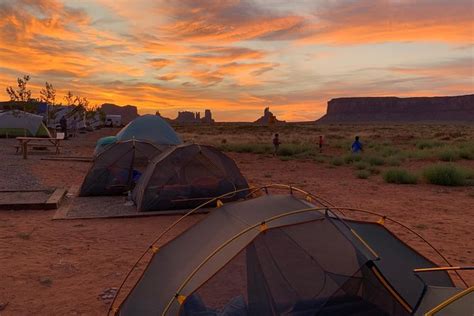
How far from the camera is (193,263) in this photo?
4688 mm

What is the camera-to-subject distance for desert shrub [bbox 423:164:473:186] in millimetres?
16109

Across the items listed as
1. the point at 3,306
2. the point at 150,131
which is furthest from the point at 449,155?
the point at 3,306

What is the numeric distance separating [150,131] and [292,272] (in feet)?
48.5

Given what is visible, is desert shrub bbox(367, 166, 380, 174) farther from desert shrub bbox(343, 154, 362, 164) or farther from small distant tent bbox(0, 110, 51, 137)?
small distant tent bbox(0, 110, 51, 137)

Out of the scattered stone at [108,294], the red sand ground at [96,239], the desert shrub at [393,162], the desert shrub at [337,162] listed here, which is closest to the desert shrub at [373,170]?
the desert shrub at [337,162]

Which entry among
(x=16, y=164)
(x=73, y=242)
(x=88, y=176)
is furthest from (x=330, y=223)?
(x=16, y=164)

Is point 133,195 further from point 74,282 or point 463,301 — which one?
point 463,301

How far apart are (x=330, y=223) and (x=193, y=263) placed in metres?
1.44

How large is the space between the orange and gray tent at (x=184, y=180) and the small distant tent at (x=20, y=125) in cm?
2955

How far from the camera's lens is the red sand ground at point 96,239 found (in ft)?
19.8

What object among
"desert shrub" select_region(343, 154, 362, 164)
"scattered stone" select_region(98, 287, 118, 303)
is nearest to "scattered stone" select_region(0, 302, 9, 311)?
"scattered stone" select_region(98, 287, 118, 303)

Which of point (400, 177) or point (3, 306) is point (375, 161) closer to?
point (400, 177)

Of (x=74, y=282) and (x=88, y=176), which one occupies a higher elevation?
(x=88, y=176)

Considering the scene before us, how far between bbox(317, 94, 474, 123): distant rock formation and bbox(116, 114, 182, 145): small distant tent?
496 ft
